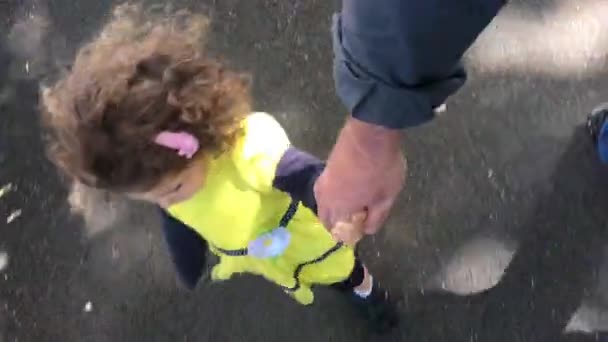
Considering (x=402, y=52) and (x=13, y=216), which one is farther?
(x=13, y=216)

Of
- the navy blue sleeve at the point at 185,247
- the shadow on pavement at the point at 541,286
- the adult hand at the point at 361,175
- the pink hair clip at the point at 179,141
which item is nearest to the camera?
the adult hand at the point at 361,175

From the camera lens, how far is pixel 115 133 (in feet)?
3.18

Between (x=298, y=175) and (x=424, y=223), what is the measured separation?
1.49 feet

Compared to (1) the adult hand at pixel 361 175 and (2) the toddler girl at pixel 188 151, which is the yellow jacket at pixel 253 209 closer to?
(2) the toddler girl at pixel 188 151

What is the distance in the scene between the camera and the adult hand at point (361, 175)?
851mm

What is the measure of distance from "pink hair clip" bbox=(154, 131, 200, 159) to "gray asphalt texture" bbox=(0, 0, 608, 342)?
51 centimetres

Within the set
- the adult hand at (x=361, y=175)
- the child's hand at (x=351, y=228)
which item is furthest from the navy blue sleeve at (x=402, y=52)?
the child's hand at (x=351, y=228)

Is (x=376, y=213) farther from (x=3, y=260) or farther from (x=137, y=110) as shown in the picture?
(x=3, y=260)

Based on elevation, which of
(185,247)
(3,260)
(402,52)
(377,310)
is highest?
(402,52)

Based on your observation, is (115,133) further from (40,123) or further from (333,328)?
(40,123)

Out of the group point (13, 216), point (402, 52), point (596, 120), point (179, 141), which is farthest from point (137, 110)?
→ point (596, 120)

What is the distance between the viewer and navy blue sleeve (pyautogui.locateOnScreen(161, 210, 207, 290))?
1.15 metres

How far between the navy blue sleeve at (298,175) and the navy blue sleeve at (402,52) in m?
0.22

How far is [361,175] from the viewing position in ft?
2.85
